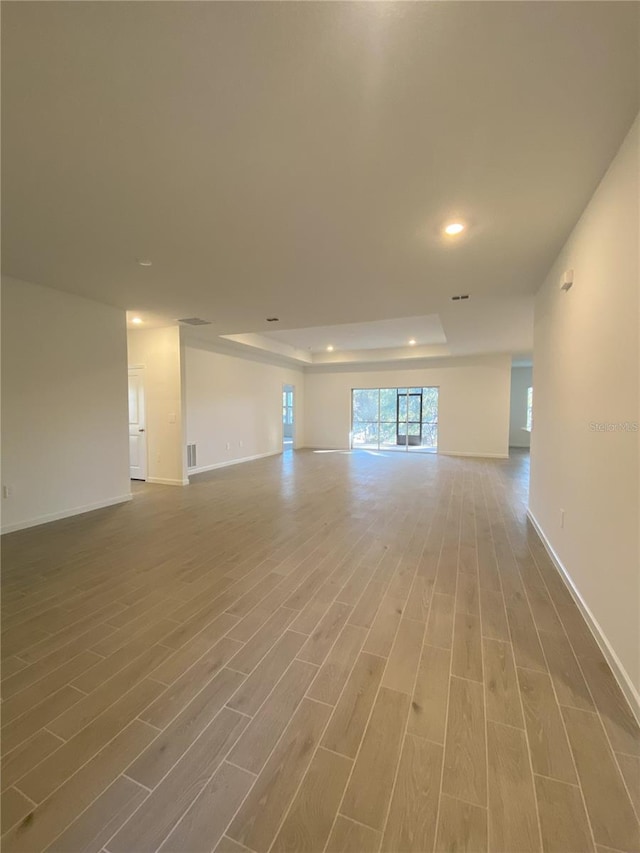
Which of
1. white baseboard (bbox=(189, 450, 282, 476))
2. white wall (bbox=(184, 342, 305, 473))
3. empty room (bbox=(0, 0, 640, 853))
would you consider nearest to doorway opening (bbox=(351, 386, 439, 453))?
white wall (bbox=(184, 342, 305, 473))

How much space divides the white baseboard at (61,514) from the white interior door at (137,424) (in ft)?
4.71

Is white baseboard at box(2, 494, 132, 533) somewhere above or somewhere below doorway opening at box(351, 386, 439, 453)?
below

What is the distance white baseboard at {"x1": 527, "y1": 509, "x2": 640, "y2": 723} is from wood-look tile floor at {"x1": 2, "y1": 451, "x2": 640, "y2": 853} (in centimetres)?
5

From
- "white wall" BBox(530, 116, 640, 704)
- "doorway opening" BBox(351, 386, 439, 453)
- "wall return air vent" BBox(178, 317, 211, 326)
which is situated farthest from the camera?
"doorway opening" BBox(351, 386, 439, 453)

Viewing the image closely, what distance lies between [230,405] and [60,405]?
3936 millimetres

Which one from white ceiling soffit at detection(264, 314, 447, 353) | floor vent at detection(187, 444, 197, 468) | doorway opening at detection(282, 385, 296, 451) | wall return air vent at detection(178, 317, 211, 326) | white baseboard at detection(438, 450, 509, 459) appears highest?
white ceiling soffit at detection(264, 314, 447, 353)

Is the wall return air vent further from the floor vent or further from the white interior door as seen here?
the floor vent

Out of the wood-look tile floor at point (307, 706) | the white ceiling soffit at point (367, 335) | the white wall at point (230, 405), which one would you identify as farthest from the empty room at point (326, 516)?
the white wall at point (230, 405)

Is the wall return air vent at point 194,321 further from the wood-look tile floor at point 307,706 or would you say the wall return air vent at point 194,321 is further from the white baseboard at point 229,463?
the wood-look tile floor at point 307,706

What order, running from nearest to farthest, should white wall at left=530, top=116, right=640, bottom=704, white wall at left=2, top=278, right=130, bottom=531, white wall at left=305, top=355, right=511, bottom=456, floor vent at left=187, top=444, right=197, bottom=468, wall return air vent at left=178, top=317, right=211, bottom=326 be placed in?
white wall at left=530, top=116, right=640, bottom=704, white wall at left=2, top=278, right=130, bottom=531, wall return air vent at left=178, top=317, right=211, bottom=326, floor vent at left=187, top=444, right=197, bottom=468, white wall at left=305, top=355, right=511, bottom=456

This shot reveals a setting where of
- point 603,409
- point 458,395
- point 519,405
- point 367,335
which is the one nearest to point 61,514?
point 603,409

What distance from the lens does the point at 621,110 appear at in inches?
63.1

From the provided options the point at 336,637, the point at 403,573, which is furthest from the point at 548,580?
the point at 336,637

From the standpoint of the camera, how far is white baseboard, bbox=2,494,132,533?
3751 mm
